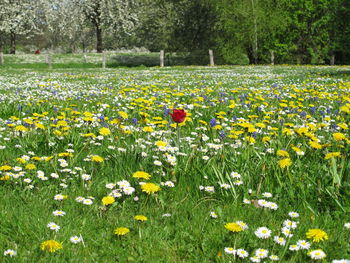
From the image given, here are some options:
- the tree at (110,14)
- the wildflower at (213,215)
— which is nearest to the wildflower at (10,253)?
the wildflower at (213,215)

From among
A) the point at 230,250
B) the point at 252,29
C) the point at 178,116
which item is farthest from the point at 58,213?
the point at 252,29

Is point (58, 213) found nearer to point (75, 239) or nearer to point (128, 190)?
point (75, 239)

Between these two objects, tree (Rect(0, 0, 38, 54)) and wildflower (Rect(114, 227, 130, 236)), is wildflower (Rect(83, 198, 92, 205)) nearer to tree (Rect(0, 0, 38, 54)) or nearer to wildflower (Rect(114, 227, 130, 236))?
wildflower (Rect(114, 227, 130, 236))

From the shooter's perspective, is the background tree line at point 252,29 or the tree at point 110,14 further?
the tree at point 110,14

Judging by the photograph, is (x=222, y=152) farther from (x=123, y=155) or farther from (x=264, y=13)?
(x=264, y=13)

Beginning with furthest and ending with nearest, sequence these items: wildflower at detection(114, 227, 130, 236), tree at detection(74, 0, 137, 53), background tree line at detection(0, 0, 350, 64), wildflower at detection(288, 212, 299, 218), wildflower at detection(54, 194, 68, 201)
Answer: tree at detection(74, 0, 137, 53), background tree line at detection(0, 0, 350, 64), wildflower at detection(54, 194, 68, 201), wildflower at detection(288, 212, 299, 218), wildflower at detection(114, 227, 130, 236)

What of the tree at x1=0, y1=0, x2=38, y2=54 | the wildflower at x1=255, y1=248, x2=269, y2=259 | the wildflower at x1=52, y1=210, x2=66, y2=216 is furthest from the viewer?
the tree at x1=0, y1=0, x2=38, y2=54

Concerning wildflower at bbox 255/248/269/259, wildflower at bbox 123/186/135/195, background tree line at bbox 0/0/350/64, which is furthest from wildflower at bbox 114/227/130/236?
background tree line at bbox 0/0/350/64

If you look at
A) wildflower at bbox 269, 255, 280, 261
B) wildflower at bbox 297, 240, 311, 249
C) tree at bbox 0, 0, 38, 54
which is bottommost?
wildflower at bbox 269, 255, 280, 261

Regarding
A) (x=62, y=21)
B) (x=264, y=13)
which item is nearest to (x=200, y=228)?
(x=264, y=13)

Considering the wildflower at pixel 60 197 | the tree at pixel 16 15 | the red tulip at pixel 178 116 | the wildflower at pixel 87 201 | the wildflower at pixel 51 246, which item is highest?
the tree at pixel 16 15

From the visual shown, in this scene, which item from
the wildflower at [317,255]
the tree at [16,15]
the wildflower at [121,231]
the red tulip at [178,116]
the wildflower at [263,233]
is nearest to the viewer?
the wildflower at [317,255]

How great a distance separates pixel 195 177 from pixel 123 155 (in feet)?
3.04

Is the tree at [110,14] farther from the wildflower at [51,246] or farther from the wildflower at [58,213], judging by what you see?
the wildflower at [51,246]
